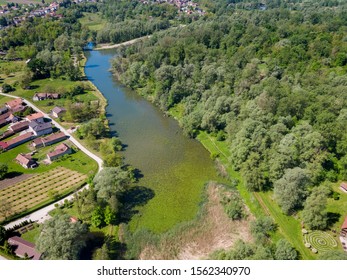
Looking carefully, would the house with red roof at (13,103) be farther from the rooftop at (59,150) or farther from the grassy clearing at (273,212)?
the grassy clearing at (273,212)

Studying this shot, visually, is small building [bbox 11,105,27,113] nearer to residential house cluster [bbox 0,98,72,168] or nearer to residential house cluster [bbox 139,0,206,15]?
residential house cluster [bbox 0,98,72,168]

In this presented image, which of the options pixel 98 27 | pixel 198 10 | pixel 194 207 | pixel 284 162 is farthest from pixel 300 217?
pixel 198 10

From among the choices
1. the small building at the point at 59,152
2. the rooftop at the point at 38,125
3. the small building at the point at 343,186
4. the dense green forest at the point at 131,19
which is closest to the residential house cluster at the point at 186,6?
the dense green forest at the point at 131,19

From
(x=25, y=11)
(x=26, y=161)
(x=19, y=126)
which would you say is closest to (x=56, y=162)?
(x=26, y=161)

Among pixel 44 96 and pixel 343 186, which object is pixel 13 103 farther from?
pixel 343 186

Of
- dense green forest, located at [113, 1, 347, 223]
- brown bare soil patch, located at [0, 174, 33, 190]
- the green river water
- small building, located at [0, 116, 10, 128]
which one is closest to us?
the green river water

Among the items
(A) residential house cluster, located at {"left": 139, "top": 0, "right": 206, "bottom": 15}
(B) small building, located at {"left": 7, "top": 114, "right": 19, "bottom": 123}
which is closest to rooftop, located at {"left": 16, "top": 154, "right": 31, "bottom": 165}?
(B) small building, located at {"left": 7, "top": 114, "right": 19, "bottom": 123}

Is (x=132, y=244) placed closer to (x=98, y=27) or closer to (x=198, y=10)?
(x=98, y=27)
